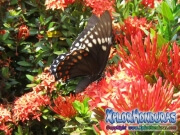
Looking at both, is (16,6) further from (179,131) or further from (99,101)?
(179,131)

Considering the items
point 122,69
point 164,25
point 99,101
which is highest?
point 164,25

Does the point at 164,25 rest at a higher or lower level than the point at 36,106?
higher

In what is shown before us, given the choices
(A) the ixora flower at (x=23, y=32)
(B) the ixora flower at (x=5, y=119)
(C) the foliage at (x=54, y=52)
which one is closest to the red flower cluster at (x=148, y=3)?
(C) the foliage at (x=54, y=52)

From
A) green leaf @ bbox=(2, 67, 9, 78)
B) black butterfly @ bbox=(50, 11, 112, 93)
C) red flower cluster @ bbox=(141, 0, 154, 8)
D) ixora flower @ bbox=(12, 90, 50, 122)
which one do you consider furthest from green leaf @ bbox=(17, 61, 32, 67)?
red flower cluster @ bbox=(141, 0, 154, 8)

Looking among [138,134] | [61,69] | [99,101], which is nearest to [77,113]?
[61,69]

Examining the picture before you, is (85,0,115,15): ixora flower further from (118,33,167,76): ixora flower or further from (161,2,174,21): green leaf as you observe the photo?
(118,33,167,76): ixora flower

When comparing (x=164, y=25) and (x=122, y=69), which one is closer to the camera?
(x=122, y=69)

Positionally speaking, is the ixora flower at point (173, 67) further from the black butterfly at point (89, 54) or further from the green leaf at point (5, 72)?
the green leaf at point (5, 72)
